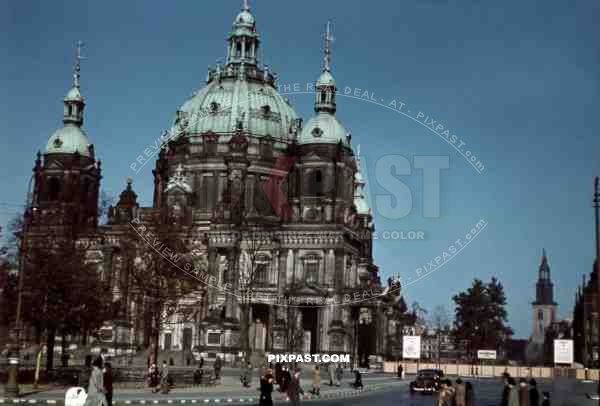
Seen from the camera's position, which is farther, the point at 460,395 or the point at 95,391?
the point at 460,395

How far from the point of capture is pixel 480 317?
12756cm

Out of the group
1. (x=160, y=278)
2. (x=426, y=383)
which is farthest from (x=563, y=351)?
(x=160, y=278)

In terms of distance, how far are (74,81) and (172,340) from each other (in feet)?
112

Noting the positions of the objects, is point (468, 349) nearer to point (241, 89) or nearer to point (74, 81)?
point (241, 89)

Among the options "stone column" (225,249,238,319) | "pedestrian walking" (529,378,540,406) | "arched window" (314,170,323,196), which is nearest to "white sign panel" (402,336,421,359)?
"stone column" (225,249,238,319)

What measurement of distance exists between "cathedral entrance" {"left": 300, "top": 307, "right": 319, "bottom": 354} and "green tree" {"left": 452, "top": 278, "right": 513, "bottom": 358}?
31.6 meters

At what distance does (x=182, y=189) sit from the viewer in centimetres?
10888

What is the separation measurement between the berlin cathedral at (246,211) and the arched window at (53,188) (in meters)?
0.13

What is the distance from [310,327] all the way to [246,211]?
15640mm

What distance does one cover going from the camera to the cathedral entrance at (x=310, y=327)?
329 feet

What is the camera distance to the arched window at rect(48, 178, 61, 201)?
112 metres

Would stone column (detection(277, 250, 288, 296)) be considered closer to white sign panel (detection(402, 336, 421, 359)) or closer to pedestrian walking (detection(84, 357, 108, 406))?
white sign panel (detection(402, 336, 421, 359))

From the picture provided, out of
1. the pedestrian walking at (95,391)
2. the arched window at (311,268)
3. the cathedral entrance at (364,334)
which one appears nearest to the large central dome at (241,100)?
the arched window at (311,268)

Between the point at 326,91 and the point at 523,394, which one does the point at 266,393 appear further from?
the point at 326,91
